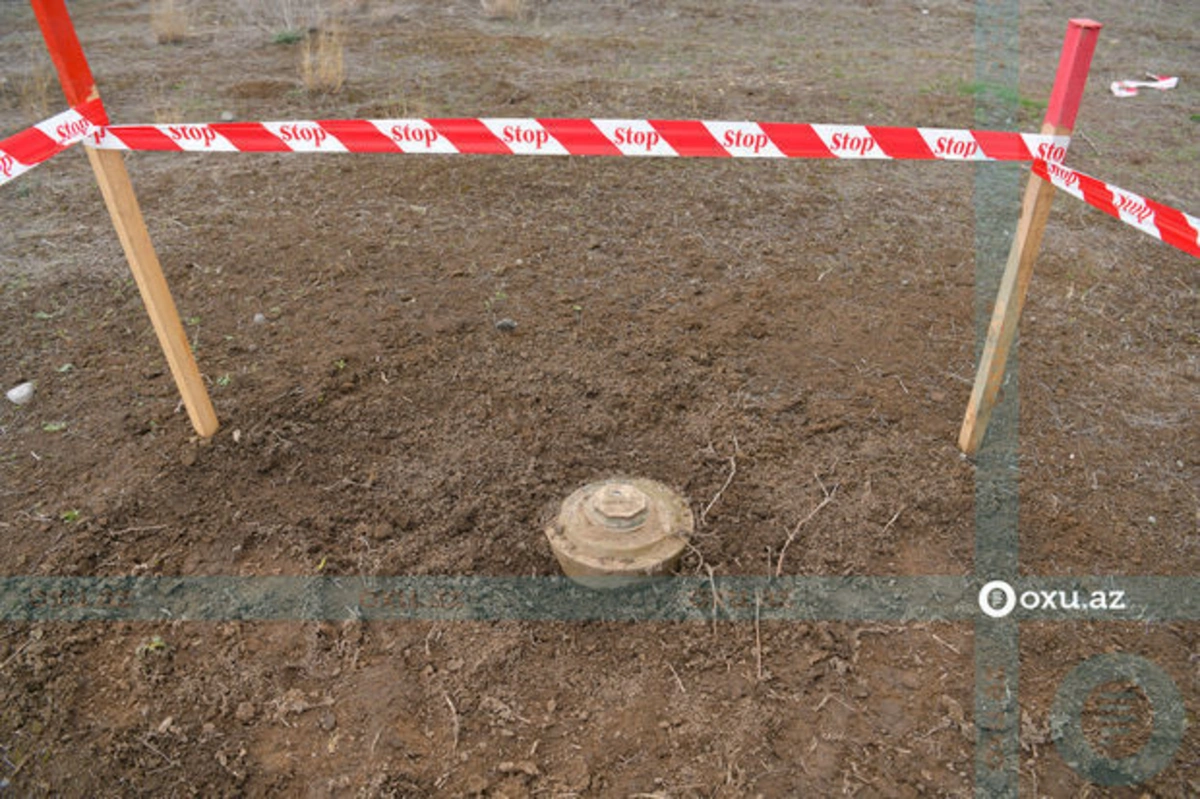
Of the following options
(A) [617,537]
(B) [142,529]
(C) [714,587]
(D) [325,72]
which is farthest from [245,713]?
(D) [325,72]

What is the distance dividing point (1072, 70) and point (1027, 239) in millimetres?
595

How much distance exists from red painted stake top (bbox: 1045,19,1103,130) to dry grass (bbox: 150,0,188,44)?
9528mm

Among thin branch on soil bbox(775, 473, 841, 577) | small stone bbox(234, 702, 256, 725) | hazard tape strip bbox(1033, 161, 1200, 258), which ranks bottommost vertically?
thin branch on soil bbox(775, 473, 841, 577)

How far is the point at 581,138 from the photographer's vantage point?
336cm

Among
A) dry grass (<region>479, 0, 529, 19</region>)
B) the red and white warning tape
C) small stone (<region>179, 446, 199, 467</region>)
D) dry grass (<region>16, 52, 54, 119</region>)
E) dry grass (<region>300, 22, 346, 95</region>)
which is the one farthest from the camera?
dry grass (<region>479, 0, 529, 19</region>)

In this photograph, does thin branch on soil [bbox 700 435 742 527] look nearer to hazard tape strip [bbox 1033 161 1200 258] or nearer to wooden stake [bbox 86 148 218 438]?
hazard tape strip [bbox 1033 161 1200 258]

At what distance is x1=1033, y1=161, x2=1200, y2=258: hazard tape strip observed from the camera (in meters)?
2.69

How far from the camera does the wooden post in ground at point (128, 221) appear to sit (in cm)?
280

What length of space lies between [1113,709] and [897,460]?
4.16 ft

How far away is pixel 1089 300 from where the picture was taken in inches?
187

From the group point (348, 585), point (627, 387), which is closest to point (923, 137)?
point (627, 387)

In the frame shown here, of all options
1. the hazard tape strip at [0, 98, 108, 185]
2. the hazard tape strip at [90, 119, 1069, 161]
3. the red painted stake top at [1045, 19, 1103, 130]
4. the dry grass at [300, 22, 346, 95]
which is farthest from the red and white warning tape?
the dry grass at [300, 22, 346, 95]

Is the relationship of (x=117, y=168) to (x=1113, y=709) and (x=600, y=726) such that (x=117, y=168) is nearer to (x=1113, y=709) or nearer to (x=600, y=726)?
(x=600, y=726)

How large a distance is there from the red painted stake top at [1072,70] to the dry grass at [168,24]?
9.53 m
